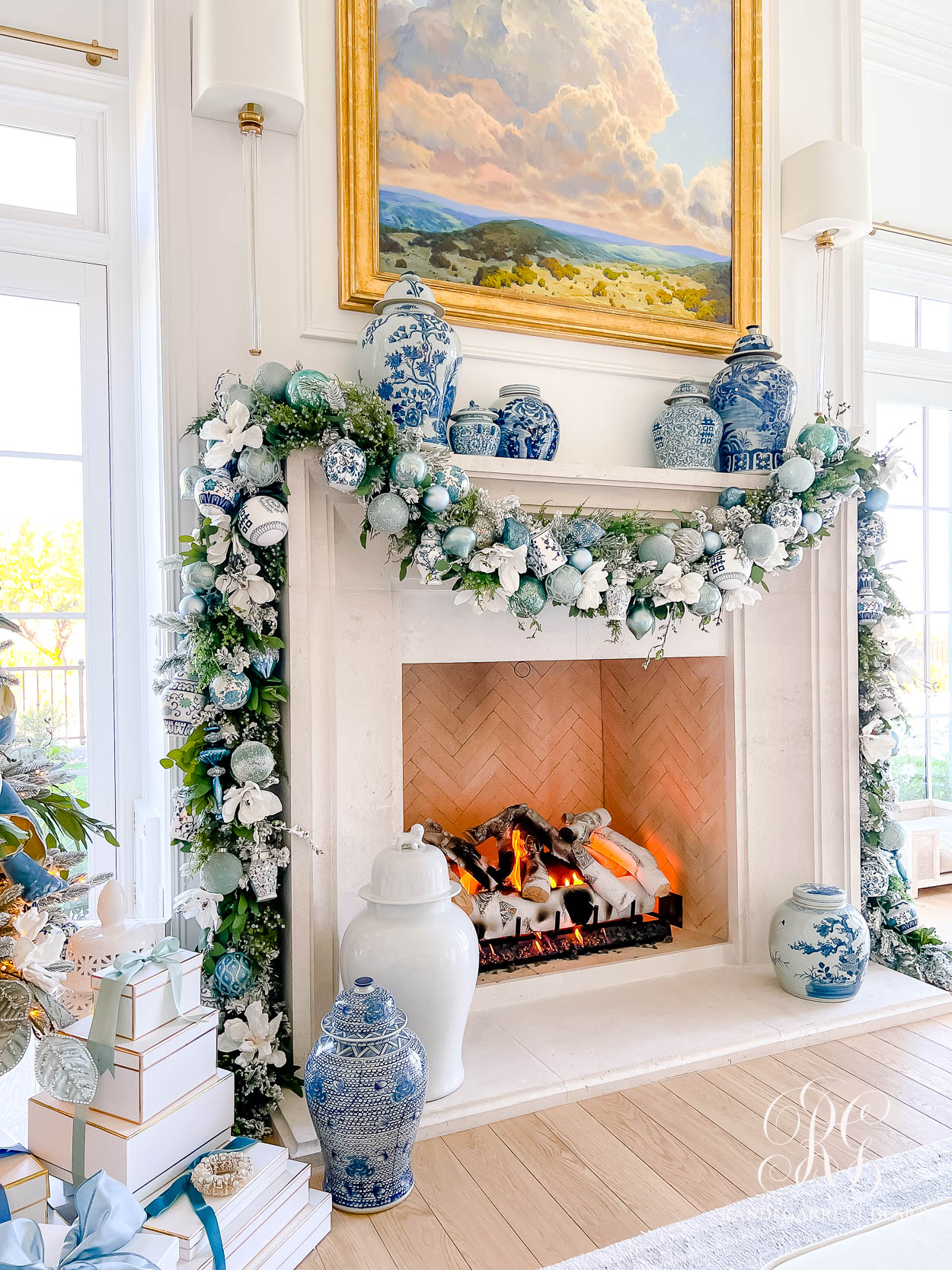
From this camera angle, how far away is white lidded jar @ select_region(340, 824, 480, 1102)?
6.33 ft

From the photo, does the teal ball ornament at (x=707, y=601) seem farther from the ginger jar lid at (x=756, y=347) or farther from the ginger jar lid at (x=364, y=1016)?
the ginger jar lid at (x=364, y=1016)

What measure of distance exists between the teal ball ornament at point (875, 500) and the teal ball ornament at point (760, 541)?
0.56m

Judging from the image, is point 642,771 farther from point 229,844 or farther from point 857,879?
point 229,844

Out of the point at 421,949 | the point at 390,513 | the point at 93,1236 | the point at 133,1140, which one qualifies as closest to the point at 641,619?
the point at 390,513

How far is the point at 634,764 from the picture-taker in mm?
3174

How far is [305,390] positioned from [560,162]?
1.16 metres

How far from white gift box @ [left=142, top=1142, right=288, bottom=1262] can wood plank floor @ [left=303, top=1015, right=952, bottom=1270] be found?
0.16 meters

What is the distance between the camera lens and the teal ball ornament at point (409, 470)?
199 cm

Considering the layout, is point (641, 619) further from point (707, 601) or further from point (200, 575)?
point (200, 575)

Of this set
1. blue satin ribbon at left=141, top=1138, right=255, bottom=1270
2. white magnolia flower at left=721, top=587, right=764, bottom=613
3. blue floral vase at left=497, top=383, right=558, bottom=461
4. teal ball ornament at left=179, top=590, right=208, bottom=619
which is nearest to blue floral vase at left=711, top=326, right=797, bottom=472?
white magnolia flower at left=721, top=587, right=764, bottom=613

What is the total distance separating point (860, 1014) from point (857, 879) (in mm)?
490

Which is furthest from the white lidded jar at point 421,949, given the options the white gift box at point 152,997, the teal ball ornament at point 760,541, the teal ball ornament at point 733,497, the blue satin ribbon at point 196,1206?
the teal ball ornament at point 733,497

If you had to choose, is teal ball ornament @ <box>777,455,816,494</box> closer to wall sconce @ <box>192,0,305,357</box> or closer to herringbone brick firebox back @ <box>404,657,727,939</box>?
herringbone brick firebox back @ <box>404,657,727,939</box>

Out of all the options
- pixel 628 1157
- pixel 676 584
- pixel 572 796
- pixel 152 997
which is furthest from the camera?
pixel 572 796
